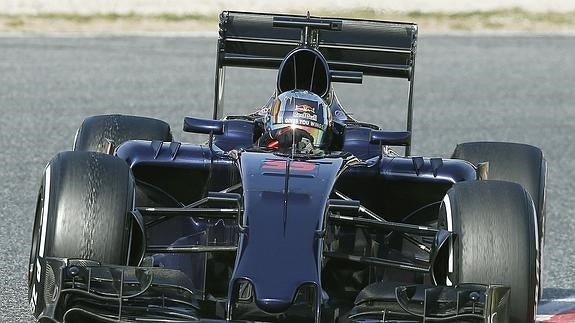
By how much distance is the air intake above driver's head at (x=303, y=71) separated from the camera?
24.1ft

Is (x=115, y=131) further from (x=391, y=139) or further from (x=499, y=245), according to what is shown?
(x=499, y=245)

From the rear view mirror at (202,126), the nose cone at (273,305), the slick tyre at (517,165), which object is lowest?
the nose cone at (273,305)

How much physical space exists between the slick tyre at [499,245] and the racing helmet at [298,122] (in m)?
1.03

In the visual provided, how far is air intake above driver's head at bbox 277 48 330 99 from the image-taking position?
24.1 ft

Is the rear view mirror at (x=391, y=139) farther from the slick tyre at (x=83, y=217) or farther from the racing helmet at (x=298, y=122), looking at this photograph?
the slick tyre at (x=83, y=217)

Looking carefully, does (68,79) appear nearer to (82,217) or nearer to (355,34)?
(355,34)

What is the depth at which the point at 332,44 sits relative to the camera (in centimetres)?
830

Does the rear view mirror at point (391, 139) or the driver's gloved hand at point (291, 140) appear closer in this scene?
the driver's gloved hand at point (291, 140)

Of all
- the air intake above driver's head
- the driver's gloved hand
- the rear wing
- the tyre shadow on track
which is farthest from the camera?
the rear wing

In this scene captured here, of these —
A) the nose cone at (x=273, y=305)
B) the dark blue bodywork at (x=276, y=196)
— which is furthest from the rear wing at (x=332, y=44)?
the nose cone at (x=273, y=305)

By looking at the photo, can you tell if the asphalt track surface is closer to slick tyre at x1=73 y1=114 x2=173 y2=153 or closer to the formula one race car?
slick tyre at x1=73 y1=114 x2=173 y2=153

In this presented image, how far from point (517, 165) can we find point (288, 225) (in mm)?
2048

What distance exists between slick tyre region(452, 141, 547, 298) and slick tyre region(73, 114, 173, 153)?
1608mm

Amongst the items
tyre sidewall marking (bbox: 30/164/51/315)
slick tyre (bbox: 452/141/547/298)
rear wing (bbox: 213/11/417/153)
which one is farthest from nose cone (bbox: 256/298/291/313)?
rear wing (bbox: 213/11/417/153)
